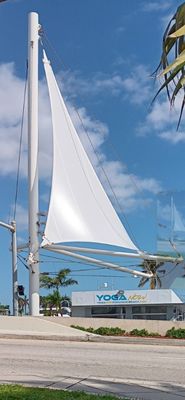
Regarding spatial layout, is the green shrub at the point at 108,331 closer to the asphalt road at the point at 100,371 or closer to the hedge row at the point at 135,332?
the hedge row at the point at 135,332

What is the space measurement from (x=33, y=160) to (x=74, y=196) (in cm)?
342

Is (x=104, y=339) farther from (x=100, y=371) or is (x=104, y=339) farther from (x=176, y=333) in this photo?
(x=100, y=371)

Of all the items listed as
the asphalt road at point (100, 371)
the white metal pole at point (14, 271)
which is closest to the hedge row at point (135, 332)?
the white metal pole at point (14, 271)

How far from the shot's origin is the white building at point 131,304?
52.4 m

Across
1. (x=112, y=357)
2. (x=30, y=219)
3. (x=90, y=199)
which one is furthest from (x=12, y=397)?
(x=90, y=199)

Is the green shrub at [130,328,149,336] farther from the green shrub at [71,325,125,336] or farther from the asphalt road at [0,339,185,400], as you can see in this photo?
the asphalt road at [0,339,185,400]

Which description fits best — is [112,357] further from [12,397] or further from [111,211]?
[111,211]

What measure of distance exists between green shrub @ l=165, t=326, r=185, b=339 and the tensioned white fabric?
11657 mm

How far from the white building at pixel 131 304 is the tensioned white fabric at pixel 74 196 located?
13369 millimetres

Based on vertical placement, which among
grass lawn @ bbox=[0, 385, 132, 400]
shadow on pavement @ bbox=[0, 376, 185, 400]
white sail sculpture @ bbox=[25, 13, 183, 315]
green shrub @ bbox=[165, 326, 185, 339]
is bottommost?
shadow on pavement @ bbox=[0, 376, 185, 400]

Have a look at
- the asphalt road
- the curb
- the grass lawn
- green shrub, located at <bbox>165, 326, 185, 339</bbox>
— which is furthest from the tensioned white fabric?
the grass lawn

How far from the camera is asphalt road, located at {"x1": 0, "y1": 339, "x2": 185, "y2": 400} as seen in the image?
10344mm

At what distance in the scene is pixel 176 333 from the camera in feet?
84.1

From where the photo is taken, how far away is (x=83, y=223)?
38469 millimetres
